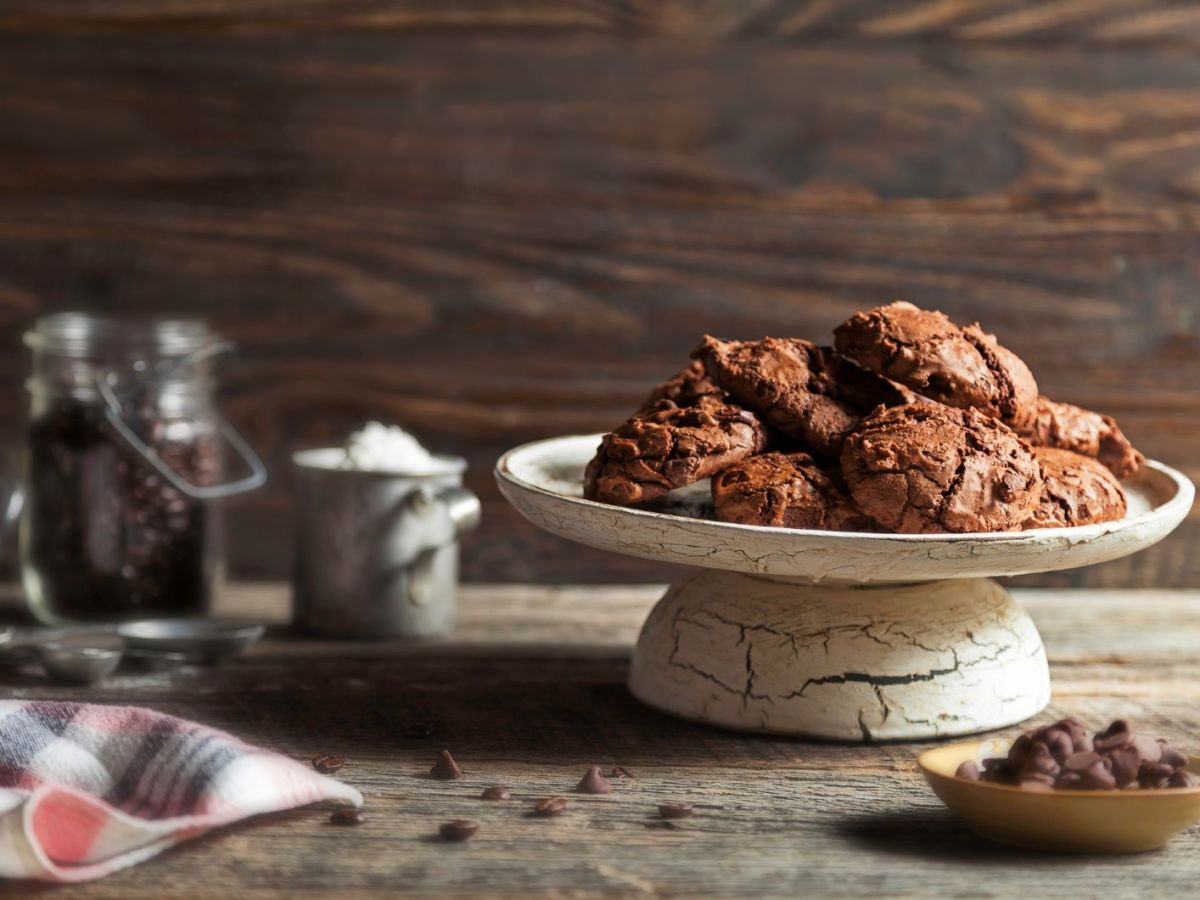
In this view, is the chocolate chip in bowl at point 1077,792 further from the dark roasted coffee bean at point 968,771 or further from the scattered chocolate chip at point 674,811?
the scattered chocolate chip at point 674,811

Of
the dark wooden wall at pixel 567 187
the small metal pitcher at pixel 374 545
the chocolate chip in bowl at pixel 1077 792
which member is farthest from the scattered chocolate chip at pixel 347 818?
the dark wooden wall at pixel 567 187

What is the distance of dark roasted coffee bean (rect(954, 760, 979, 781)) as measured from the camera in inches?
38.2

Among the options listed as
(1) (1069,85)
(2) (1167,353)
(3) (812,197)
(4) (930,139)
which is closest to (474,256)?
(3) (812,197)

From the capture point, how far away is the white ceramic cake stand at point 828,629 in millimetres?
1089

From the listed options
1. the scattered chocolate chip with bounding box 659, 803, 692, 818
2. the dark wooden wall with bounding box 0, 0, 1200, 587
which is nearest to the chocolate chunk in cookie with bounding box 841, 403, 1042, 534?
the scattered chocolate chip with bounding box 659, 803, 692, 818

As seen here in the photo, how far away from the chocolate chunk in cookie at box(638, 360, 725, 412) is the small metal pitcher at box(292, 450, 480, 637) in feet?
1.02

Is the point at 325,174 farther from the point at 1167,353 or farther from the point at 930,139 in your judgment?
the point at 1167,353

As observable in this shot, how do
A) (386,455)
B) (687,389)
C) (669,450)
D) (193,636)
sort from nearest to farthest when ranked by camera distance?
(669,450) < (687,389) < (193,636) < (386,455)

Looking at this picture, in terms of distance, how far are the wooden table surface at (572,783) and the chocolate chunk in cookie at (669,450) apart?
0.21 m

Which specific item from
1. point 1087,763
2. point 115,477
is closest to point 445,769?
point 1087,763

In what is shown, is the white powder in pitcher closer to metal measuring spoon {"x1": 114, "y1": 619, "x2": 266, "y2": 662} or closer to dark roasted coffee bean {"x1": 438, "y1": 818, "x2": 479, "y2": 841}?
metal measuring spoon {"x1": 114, "y1": 619, "x2": 266, "y2": 662}

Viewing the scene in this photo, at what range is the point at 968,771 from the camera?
0.98 meters

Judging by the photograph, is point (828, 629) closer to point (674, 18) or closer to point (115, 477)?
point (115, 477)

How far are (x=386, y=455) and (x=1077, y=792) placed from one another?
0.83 meters
